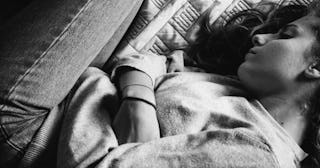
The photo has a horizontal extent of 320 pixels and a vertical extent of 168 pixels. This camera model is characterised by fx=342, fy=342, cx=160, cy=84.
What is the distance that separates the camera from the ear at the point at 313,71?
961 millimetres

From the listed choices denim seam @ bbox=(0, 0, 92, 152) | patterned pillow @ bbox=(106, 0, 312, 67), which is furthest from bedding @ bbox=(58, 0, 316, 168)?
denim seam @ bbox=(0, 0, 92, 152)

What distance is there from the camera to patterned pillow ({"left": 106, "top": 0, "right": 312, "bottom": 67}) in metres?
1.11

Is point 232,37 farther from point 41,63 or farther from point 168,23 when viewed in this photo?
point 41,63

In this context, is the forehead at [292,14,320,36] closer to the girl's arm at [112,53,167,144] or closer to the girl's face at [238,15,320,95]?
the girl's face at [238,15,320,95]

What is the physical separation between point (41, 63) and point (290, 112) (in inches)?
27.1

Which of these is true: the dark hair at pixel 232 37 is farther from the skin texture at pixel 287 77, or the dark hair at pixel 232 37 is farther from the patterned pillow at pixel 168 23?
the skin texture at pixel 287 77

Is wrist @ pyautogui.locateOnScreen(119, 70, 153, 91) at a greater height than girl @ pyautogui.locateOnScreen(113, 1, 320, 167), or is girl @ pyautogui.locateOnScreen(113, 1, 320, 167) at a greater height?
wrist @ pyautogui.locateOnScreen(119, 70, 153, 91)

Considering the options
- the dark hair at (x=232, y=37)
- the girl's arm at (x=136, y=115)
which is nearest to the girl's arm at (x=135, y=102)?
the girl's arm at (x=136, y=115)

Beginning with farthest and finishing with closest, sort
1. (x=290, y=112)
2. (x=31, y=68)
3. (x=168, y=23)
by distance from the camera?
(x=168, y=23)
(x=290, y=112)
(x=31, y=68)

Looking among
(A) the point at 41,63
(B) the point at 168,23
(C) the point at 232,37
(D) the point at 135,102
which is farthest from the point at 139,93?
(C) the point at 232,37

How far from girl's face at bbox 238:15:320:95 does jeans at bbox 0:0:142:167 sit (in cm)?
43

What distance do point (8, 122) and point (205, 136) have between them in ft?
1.44

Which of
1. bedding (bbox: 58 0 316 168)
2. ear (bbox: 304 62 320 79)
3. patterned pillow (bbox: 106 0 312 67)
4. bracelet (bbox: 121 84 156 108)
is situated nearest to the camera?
bedding (bbox: 58 0 316 168)

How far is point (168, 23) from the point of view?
114 cm
